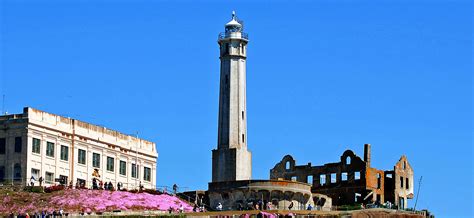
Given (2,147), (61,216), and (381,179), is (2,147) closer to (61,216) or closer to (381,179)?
(61,216)

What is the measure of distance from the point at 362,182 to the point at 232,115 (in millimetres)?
15982

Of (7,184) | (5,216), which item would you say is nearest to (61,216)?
(5,216)

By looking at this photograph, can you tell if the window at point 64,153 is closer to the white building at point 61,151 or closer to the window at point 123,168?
the white building at point 61,151

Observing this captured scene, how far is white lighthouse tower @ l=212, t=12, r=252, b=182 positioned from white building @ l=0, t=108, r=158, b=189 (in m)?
9.83

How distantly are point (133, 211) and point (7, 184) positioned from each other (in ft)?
50.9

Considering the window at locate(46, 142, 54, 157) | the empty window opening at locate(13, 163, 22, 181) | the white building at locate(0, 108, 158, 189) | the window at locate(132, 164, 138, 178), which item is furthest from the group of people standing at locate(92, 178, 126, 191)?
the window at locate(132, 164, 138, 178)

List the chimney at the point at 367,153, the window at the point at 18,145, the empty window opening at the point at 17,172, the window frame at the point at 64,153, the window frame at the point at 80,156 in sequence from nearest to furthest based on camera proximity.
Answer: the empty window opening at the point at 17,172 → the window at the point at 18,145 → the window frame at the point at 64,153 → the window frame at the point at 80,156 → the chimney at the point at 367,153

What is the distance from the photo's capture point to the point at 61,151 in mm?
126500

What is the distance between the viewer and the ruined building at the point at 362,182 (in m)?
136

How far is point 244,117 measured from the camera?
138 metres

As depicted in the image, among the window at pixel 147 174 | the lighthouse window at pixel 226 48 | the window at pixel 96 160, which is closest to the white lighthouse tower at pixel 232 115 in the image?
the lighthouse window at pixel 226 48

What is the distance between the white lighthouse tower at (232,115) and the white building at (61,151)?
9828 mm

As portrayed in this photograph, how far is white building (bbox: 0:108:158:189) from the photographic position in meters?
122

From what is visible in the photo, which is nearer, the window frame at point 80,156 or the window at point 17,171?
the window at point 17,171
